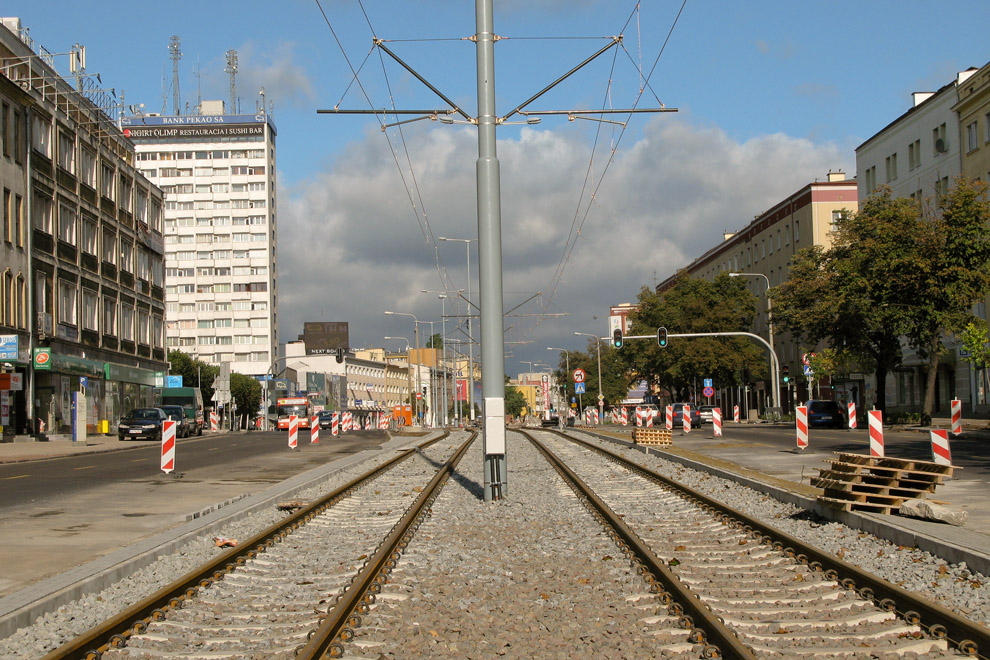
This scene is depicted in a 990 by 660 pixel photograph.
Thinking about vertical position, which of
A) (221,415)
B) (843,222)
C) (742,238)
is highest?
(742,238)

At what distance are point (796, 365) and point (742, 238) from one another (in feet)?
61.2

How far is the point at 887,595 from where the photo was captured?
730cm

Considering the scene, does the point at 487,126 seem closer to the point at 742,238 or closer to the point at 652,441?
the point at 652,441

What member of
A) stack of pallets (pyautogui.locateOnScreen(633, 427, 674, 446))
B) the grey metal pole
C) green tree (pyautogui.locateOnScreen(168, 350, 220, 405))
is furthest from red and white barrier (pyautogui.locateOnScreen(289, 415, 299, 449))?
green tree (pyautogui.locateOnScreen(168, 350, 220, 405))

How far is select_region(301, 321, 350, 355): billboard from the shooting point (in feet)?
476

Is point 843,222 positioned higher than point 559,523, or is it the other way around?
point 843,222

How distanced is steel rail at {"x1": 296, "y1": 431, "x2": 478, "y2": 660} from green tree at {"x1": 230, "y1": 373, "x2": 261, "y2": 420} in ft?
317

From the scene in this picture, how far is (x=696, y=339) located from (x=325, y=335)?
82.1 meters

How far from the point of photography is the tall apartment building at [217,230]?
12531 cm

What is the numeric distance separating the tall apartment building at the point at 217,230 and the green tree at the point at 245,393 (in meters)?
12.4

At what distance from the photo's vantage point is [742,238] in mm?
94500

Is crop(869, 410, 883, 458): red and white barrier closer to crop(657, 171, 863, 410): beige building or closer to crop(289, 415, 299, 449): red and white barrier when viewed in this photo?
crop(289, 415, 299, 449): red and white barrier

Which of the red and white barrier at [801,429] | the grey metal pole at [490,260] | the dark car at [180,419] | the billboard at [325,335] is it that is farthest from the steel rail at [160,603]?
the billboard at [325,335]

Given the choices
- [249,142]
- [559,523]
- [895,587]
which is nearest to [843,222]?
[559,523]
